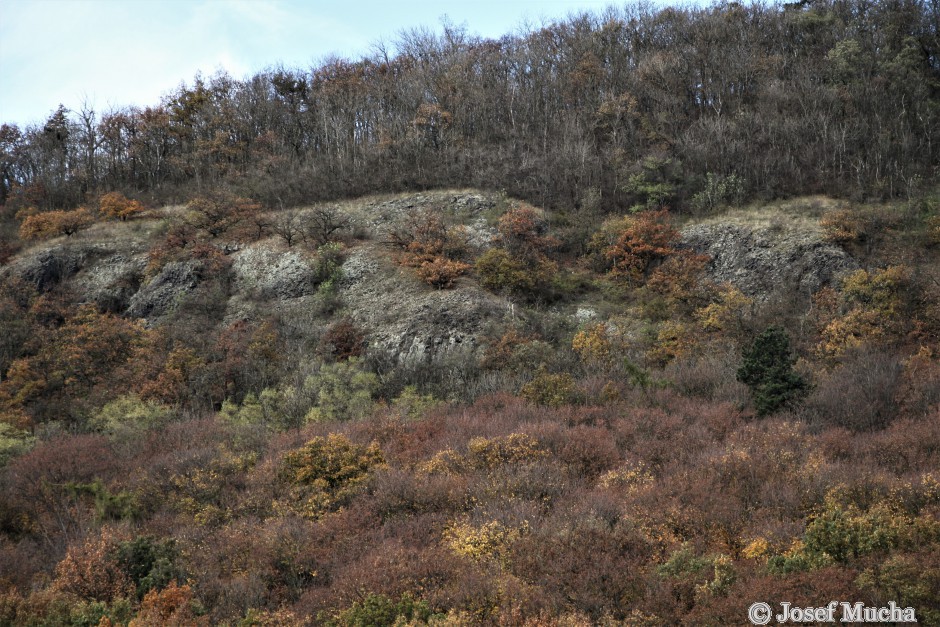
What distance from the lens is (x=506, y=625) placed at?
11.1m

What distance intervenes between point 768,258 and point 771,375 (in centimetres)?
1622

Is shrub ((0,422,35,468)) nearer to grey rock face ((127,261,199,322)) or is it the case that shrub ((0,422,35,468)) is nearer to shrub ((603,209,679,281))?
grey rock face ((127,261,199,322))

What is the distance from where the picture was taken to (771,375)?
24781mm

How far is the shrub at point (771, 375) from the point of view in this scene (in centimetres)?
2444

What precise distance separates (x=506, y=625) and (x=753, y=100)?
5275cm

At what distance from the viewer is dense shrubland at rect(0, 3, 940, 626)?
1362 centimetres

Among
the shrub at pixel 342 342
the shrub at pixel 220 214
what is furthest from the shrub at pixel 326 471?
the shrub at pixel 220 214

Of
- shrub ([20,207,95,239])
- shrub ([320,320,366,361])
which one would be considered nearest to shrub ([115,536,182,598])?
shrub ([320,320,366,361])

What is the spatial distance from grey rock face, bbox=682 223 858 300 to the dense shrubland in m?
0.81

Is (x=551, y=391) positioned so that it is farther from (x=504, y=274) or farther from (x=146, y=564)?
(x=146, y=564)

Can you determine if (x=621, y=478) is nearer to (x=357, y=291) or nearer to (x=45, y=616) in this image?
(x=45, y=616)

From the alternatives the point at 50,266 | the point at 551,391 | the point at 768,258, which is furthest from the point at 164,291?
the point at 768,258

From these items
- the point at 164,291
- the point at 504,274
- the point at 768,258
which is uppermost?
the point at 164,291

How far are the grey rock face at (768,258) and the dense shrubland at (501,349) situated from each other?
32.1 inches
